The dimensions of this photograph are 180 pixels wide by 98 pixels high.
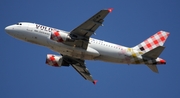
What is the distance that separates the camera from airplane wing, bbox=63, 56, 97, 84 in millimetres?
59116

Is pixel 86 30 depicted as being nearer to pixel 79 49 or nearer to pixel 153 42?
pixel 79 49

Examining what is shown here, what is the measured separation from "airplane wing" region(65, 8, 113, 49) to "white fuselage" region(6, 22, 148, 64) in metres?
1.03

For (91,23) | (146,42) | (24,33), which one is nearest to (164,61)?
(146,42)

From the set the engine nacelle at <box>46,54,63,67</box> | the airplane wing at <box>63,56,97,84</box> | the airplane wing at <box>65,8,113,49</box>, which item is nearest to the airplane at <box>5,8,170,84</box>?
the airplane wing at <box>65,8,113,49</box>

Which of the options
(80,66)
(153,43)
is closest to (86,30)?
(80,66)

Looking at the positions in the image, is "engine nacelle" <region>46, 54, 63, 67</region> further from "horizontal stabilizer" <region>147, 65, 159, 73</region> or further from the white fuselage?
"horizontal stabilizer" <region>147, 65, 159, 73</region>

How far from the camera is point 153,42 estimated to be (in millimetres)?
56875

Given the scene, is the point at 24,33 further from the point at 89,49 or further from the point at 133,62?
the point at 133,62

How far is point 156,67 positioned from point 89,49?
1144 centimetres

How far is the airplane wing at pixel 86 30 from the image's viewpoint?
47.0 metres

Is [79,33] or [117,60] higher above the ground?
[79,33]

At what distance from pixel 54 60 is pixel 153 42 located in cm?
1780

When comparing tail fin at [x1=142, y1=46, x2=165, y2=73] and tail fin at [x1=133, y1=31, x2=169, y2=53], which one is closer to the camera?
tail fin at [x1=142, y1=46, x2=165, y2=73]

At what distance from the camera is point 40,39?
51.8 meters
